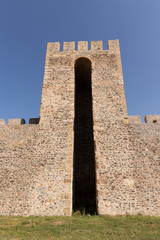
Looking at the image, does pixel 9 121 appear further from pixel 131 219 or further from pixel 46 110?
pixel 131 219

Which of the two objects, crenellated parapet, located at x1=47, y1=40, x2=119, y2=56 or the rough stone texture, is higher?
crenellated parapet, located at x1=47, y1=40, x2=119, y2=56

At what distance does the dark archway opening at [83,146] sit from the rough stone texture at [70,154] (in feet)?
7.61

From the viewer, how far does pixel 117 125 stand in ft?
28.6

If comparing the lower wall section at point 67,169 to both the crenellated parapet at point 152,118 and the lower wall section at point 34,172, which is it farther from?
the crenellated parapet at point 152,118

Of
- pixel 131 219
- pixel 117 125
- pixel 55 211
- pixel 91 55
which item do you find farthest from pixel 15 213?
pixel 91 55

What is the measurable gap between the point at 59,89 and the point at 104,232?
24.2 ft

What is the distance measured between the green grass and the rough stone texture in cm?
91

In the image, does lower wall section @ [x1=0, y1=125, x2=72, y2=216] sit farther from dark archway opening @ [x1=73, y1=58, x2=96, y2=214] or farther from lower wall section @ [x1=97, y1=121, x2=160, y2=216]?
dark archway opening @ [x1=73, y1=58, x2=96, y2=214]

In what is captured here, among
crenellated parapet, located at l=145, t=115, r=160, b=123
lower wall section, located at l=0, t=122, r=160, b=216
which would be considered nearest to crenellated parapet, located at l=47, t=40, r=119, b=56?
crenellated parapet, located at l=145, t=115, r=160, b=123

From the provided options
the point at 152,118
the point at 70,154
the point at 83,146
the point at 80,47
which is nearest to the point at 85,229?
the point at 70,154

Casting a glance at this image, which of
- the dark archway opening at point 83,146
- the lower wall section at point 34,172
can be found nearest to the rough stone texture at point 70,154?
Result: the lower wall section at point 34,172

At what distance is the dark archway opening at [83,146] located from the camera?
10273 mm

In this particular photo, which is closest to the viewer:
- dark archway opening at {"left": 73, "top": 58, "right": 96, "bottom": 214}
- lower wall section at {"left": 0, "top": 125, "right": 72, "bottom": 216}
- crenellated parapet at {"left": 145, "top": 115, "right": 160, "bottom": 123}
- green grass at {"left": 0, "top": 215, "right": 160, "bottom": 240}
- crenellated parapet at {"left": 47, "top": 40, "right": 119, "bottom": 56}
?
green grass at {"left": 0, "top": 215, "right": 160, "bottom": 240}

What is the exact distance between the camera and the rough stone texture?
714 cm
